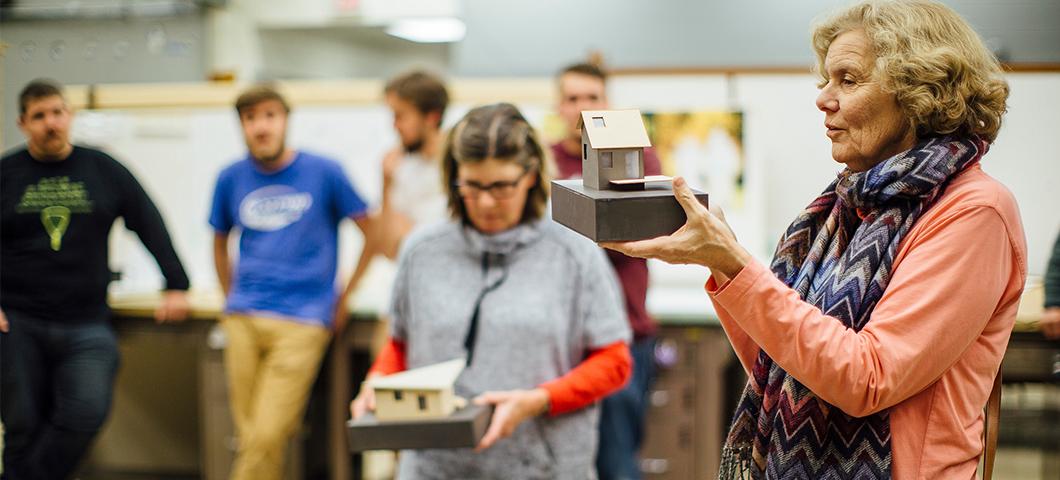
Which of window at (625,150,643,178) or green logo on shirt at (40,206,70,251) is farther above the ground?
window at (625,150,643,178)

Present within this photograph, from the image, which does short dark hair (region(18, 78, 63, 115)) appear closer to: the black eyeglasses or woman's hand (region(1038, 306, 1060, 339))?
the black eyeglasses

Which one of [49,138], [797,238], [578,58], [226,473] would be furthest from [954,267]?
[578,58]

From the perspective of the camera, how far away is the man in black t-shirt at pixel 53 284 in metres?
1.77

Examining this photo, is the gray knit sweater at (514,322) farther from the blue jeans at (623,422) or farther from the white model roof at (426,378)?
the blue jeans at (623,422)

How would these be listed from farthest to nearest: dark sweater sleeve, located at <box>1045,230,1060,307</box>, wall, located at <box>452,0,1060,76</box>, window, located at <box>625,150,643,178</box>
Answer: wall, located at <box>452,0,1060,76</box> < dark sweater sleeve, located at <box>1045,230,1060,307</box> < window, located at <box>625,150,643,178</box>

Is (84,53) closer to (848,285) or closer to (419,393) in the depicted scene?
(419,393)

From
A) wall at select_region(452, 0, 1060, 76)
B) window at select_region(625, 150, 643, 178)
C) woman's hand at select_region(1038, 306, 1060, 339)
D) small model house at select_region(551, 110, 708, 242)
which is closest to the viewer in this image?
small model house at select_region(551, 110, 708, 242)

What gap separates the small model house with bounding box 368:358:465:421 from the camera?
1.66m

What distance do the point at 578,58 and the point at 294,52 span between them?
1450 mm

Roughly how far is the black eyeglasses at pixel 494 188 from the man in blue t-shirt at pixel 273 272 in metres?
1.42

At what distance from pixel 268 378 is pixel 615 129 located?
218 cm

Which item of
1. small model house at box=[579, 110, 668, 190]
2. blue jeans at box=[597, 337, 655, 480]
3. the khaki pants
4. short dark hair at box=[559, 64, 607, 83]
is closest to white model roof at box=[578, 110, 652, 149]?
small model house at box=[579, 110, 668, 190]

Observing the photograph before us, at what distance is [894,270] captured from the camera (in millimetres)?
1082

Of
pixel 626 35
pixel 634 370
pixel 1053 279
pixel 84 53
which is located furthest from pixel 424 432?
pixel 626 35
